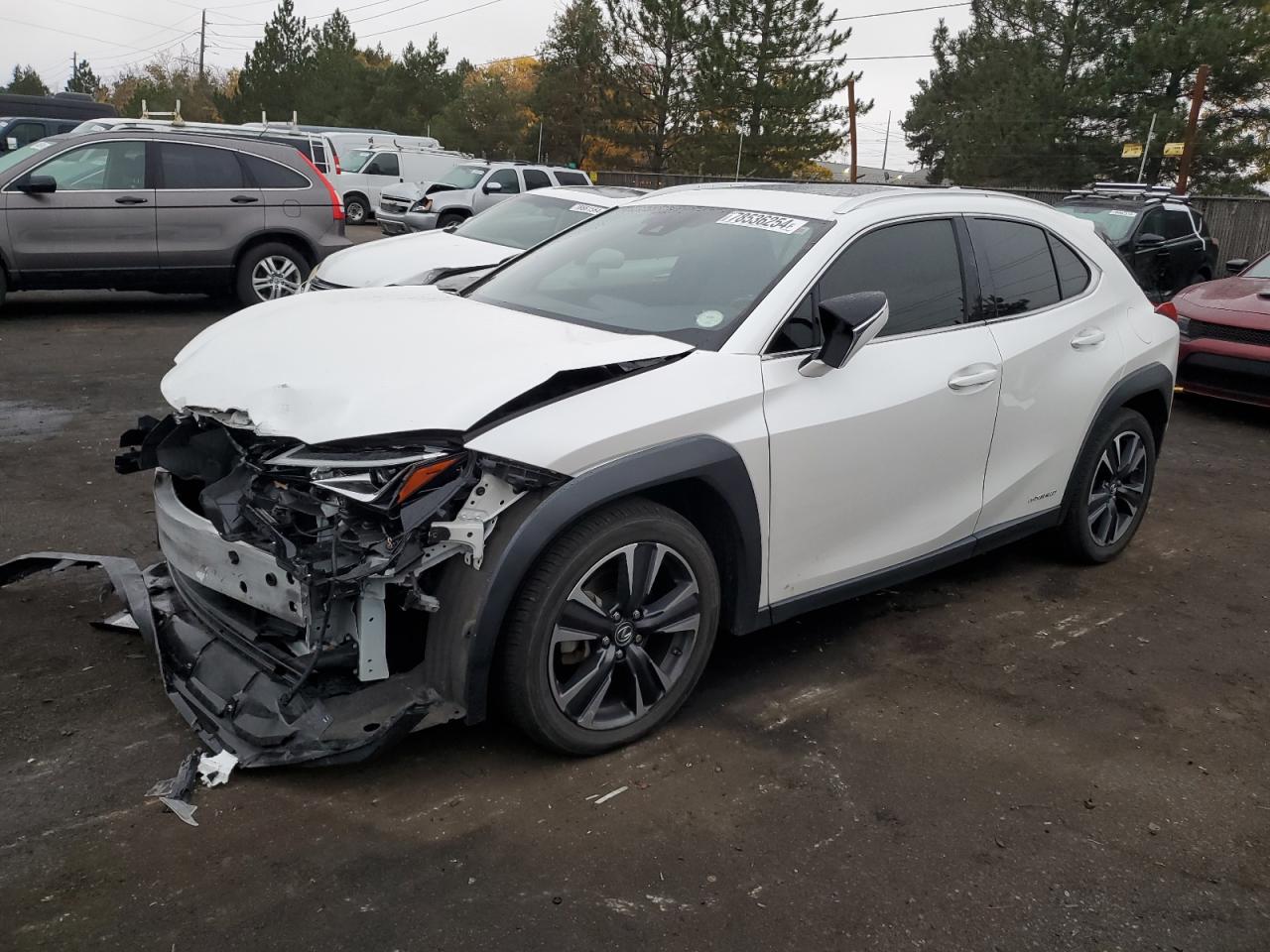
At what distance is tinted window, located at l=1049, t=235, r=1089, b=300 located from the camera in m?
4.89

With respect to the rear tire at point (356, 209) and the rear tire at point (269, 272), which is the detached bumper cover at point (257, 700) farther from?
the rear tire at point (356, 209)

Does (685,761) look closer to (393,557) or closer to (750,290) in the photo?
(393,557)

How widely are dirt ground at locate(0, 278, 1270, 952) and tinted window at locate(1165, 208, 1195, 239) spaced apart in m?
11.1

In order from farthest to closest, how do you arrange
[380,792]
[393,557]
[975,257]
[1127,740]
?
[975,257]
[1127,740]
[380,792]
[393,557]

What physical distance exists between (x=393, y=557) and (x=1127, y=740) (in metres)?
2.57

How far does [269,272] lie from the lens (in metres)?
11.8

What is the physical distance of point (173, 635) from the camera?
3.55 metres

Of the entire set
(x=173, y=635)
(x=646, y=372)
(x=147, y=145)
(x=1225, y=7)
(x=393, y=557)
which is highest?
(x=1225, y=7)

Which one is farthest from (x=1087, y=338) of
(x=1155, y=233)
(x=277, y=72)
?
(x=277, y=72)

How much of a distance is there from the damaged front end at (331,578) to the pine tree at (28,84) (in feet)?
288

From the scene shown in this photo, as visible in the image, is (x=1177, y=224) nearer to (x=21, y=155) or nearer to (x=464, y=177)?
(x=464, y=177)

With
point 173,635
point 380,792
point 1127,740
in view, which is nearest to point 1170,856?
point 1127,740

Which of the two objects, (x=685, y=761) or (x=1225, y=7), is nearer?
(x=685, y=761)

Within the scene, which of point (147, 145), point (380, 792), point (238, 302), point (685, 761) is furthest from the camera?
point (238, 302)
